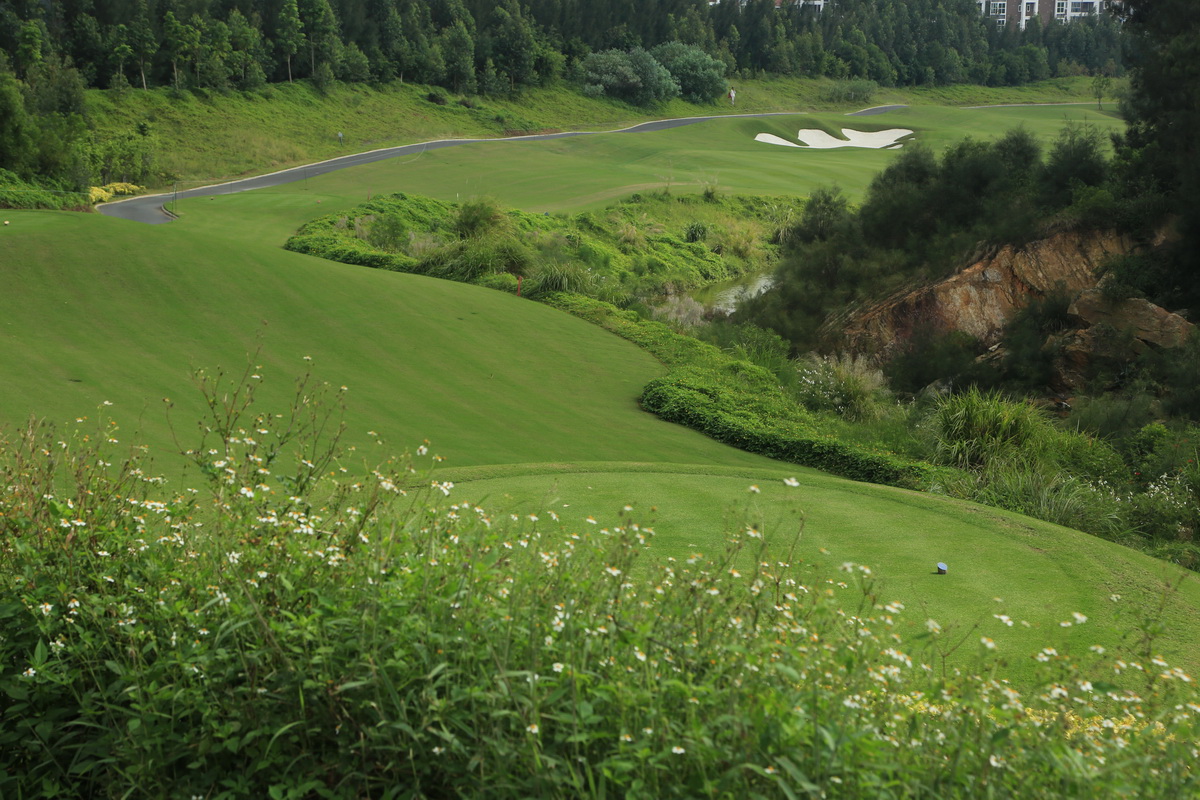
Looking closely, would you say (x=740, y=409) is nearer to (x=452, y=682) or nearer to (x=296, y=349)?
(x=296, y=349)

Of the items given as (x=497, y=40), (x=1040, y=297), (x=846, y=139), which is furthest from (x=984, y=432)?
(x=497, y=40)

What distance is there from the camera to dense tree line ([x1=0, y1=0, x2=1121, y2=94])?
4922 cm

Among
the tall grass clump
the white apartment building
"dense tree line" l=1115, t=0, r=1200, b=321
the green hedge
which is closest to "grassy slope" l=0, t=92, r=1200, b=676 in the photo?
the green hedge

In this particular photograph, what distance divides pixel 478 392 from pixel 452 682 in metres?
11.4

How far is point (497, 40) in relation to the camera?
68062mm

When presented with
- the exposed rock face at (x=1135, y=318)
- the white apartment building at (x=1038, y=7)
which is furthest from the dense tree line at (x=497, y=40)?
the white apartment building at (x=1038, y=7)

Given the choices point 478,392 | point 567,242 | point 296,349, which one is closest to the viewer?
point 296,349

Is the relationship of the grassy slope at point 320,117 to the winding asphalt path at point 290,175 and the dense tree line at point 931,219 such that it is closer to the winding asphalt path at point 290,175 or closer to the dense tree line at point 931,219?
the winding asphalt path at point 290,175

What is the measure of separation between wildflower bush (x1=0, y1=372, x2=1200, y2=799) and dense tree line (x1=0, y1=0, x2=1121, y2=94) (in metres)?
35.7

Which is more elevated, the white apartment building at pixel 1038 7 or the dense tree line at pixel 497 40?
the white apartment building at pixel 1038 7

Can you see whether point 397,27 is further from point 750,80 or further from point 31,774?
point 31,774

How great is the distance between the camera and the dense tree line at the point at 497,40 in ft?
161

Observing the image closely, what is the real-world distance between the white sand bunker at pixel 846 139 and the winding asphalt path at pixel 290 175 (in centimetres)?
621

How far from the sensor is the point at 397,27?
6388 cm
